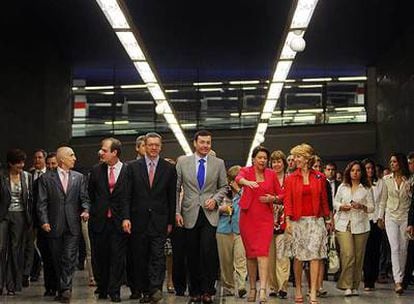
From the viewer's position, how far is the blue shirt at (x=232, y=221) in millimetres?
10656

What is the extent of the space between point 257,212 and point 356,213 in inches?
65.2

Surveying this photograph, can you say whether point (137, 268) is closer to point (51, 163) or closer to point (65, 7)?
point (51, 163)

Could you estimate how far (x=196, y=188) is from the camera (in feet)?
30.1

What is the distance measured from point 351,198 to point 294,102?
1841 cm

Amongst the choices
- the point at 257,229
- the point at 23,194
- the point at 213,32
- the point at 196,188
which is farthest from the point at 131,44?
the point at 213,32

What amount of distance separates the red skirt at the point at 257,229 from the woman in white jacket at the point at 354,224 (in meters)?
1.43

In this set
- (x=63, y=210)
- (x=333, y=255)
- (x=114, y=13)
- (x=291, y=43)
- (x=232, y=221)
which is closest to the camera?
(x=63, y=210)

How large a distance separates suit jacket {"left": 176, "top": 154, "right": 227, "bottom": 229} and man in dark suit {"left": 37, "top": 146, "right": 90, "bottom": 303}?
3.87 feet

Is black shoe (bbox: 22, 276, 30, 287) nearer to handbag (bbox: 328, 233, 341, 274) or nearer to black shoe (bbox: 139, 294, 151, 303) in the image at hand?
black shoe (bbox: 139, 294, 151, 303)

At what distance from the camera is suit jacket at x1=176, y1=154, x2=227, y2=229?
359 inches

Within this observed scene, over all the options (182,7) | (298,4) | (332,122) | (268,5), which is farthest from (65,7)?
(332,122)

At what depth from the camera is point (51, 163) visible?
11336mm

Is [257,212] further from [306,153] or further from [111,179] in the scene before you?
[111,179]

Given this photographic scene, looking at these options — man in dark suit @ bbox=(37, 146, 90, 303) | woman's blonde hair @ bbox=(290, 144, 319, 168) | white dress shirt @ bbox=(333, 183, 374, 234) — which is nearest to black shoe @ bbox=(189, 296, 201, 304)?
man in dark suit @ bbox=(37, 146, 90, 303)
